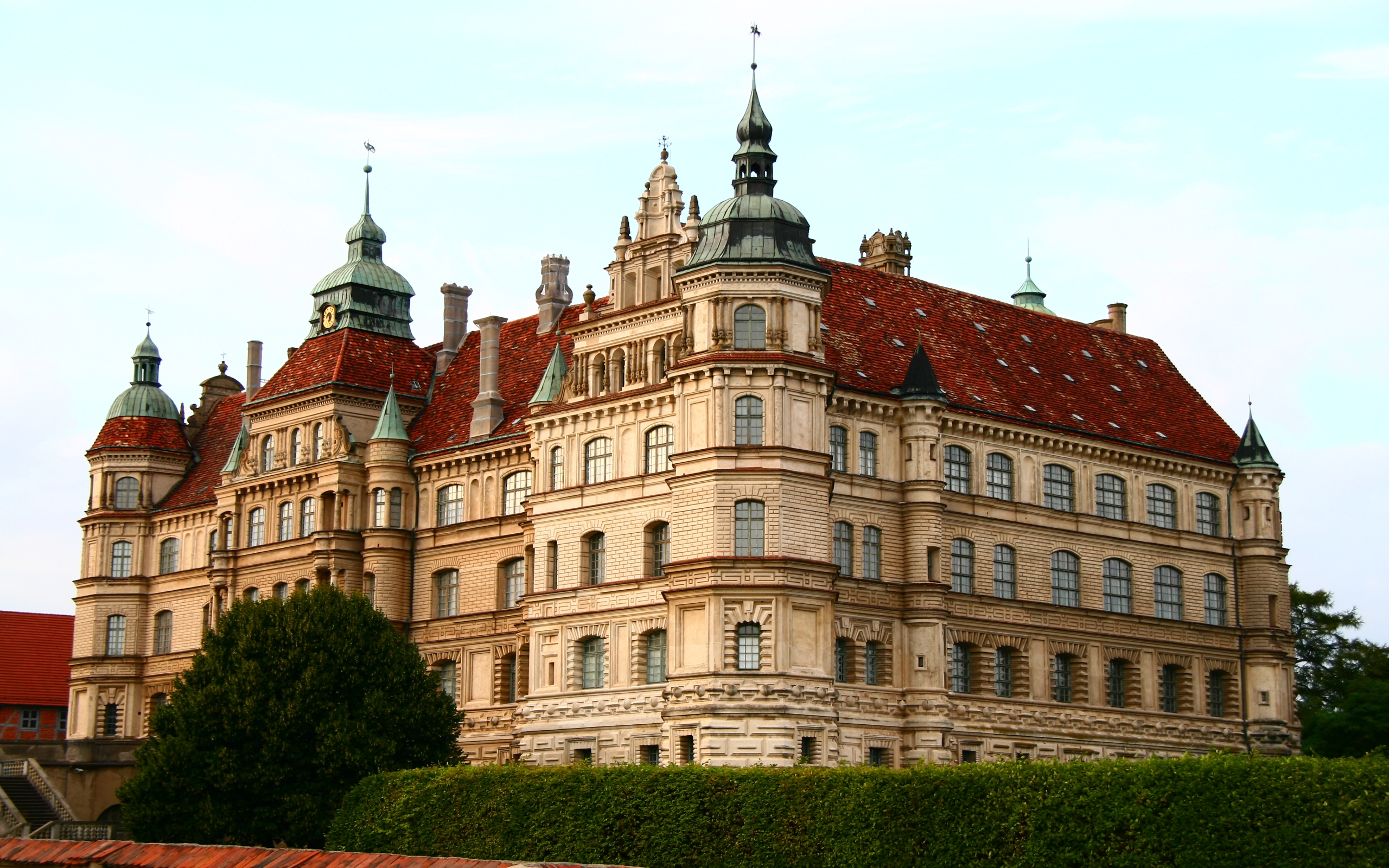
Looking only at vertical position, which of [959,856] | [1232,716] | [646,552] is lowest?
[959,856]

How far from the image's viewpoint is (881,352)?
65.5 metres

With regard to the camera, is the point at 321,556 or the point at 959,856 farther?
the point at 321,556

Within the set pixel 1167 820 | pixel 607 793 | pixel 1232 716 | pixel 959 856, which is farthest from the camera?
pixel 1232 716

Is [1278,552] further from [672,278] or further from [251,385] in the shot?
[251,385]

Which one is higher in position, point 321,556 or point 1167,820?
point 321,556

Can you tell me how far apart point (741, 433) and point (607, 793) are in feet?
42.3

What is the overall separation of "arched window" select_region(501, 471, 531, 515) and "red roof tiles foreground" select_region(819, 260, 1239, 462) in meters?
12.4

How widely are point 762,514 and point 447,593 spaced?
18828 mm

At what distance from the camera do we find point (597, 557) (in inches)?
2493

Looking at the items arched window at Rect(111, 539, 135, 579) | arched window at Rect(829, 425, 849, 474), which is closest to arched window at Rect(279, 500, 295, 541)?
Result: arched window at Rect(111, 539, 135, 579)

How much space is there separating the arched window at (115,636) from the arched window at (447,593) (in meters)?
20.0

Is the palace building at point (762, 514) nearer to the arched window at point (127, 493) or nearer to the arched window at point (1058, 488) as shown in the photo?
the arched window at point (1058, 488)

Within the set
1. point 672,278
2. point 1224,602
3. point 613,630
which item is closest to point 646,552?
point 613,630

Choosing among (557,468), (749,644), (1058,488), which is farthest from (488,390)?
(1058,488)
